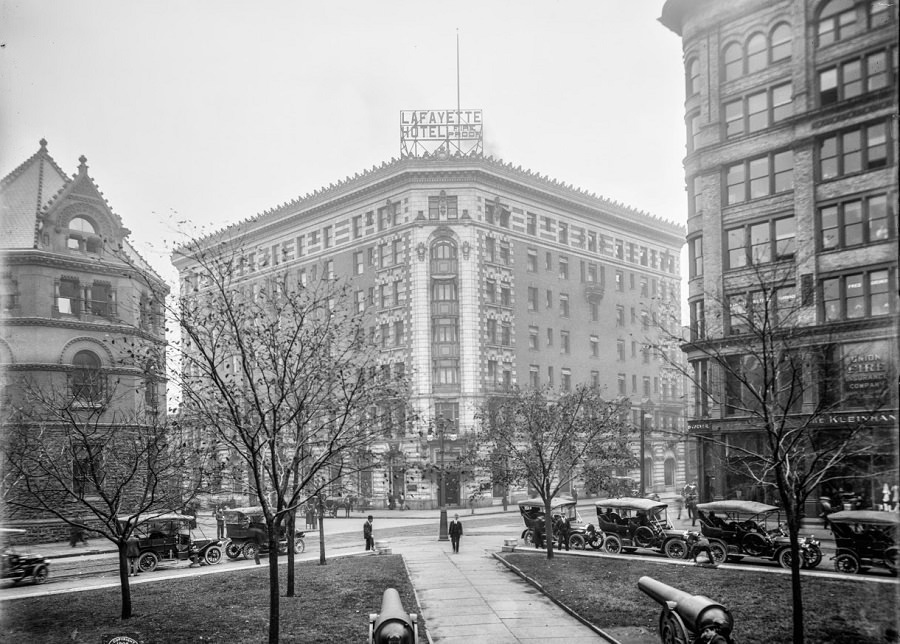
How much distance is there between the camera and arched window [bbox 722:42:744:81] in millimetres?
13555

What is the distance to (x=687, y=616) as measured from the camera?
11430 mm

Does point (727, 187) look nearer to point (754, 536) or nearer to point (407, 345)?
point (754, 536)

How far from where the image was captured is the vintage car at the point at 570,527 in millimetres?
28828

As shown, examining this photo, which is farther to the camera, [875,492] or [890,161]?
[875,492]

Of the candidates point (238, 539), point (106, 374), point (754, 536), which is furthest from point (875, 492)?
point (238, 539)

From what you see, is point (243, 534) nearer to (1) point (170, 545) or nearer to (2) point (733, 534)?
(1) point (170, 545)

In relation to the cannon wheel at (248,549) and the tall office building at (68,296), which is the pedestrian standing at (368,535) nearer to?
the cannon wheel at (248,549)

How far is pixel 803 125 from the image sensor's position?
12.8 meters

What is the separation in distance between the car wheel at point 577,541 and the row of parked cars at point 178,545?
11055 mm

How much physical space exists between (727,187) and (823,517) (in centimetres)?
1066

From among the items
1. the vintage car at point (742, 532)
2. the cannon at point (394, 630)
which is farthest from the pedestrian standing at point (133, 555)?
the vintage car at point (742, 532)

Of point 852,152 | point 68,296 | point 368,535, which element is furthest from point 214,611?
point 852,152

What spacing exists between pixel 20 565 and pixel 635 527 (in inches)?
788

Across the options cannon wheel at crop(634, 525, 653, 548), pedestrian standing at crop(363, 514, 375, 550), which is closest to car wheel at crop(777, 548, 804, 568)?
cannon wheel at crop(634, 525, 653, 548)
